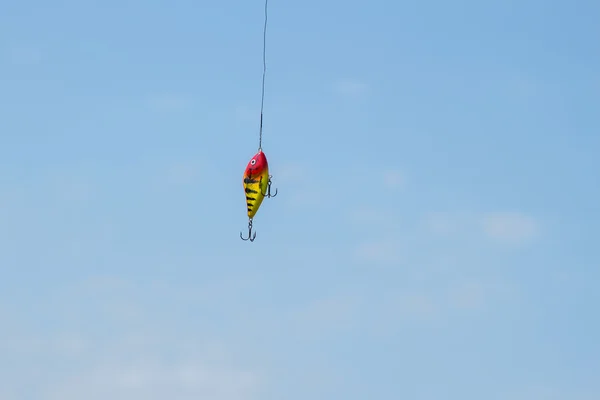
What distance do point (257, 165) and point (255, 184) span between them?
27.0 inches

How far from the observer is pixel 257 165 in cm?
5916

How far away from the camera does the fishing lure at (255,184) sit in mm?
58875

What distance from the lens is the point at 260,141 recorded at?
59969 millimetres

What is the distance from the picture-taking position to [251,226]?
193 feet

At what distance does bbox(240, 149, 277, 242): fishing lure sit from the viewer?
2318 inches

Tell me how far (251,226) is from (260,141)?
3.25 m

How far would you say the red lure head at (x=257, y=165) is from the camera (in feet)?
194

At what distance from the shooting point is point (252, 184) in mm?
59125

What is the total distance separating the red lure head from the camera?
5909 cm

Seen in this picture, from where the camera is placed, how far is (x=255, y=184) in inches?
2325

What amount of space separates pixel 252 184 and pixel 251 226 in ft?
4.96
